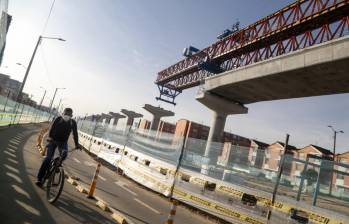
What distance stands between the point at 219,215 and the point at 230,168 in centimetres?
187

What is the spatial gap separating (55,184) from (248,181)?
6.12 metres

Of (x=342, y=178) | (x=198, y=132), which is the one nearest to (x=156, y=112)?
(x=342, y=178)

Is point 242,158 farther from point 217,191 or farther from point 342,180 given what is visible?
point 342,180

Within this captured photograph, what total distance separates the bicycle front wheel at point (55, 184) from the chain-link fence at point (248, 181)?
17.6ft

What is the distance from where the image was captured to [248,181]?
1009 cm

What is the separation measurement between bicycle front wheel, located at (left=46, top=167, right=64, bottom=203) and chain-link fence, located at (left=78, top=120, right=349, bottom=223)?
17.6ft

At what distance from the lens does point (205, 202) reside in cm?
1056

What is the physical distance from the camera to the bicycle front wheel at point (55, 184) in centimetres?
661

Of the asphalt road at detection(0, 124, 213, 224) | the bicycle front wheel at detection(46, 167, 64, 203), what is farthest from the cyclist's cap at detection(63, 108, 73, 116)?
the asphalt road at detection(0, 124, 213, 224)

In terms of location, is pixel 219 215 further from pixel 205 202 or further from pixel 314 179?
pixel 314 179

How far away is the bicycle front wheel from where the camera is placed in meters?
6.61

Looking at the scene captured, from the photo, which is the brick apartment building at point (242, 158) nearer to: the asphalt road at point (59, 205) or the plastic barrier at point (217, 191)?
the plastic barrier at point (217, 191)

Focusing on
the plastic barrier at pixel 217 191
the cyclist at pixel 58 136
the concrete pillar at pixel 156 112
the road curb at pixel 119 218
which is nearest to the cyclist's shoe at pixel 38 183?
the cyclist at pixel 58 136

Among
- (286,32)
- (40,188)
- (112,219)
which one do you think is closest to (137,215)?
(112,219)
